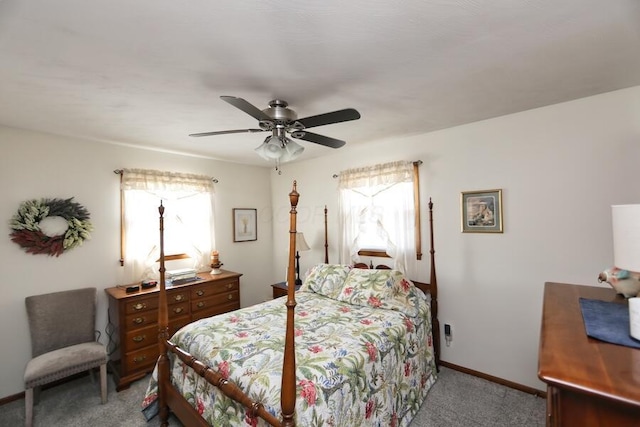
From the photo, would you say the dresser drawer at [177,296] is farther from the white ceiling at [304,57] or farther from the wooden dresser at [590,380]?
the wooden dresser at [590,380]

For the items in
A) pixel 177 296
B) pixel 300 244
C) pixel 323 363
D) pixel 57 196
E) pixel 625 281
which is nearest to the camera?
pixel 625 281

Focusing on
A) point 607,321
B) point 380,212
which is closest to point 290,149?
point 380,212

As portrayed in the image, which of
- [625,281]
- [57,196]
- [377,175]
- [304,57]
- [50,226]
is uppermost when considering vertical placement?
[304,57]

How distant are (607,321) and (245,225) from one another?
3.93m

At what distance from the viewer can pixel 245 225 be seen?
430cm

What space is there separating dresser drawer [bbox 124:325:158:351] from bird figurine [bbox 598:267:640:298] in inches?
143

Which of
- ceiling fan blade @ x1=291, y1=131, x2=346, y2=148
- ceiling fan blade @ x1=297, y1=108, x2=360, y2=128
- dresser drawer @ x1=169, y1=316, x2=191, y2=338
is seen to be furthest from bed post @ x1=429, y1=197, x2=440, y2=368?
dresser drawer @ x1=169, y1=316, x2=191, y2=338

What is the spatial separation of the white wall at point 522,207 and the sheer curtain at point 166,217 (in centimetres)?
259

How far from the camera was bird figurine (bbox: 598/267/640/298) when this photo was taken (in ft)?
4.69

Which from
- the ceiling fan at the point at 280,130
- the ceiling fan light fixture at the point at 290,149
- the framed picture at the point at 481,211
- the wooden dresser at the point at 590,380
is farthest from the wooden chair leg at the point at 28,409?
the framed picture at the point at 481,211

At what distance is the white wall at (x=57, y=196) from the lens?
248cm

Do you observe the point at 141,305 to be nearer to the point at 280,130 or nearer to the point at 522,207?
the point at 280,130

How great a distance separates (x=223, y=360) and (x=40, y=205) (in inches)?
93.3

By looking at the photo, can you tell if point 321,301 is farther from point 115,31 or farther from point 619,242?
point 115,31
